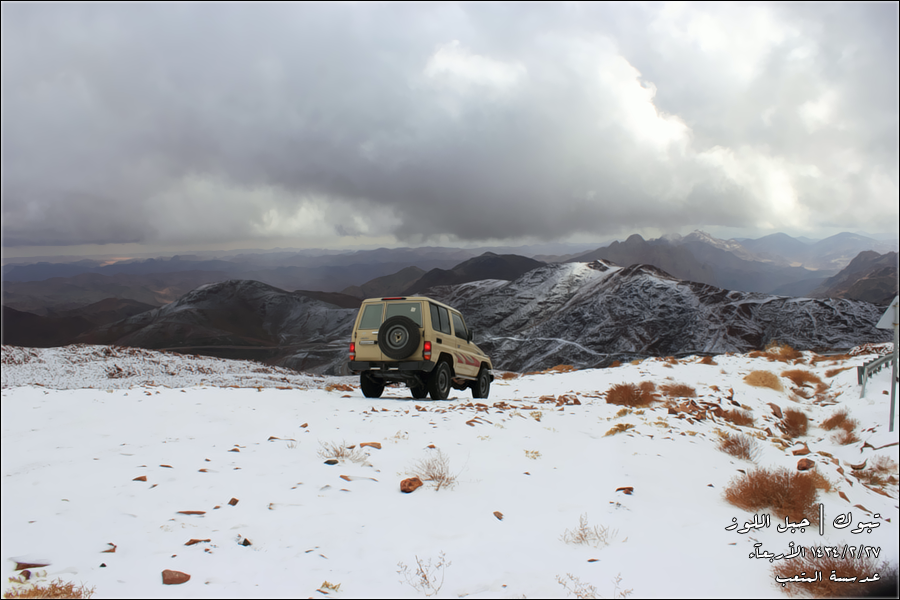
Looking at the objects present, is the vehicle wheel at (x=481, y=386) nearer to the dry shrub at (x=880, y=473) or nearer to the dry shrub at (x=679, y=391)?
the dry shrub at (x=679, y=391)

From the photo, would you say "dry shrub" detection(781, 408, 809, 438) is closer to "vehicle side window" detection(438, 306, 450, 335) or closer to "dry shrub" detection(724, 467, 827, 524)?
"dry shrub" detection(724, 467, 827, 524)

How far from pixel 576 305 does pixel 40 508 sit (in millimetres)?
114285

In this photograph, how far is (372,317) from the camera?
479 inches

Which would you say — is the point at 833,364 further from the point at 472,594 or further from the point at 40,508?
the point at 40,508

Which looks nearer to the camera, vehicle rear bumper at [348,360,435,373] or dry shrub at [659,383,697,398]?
vehicle rear bumper at [348,360,435,373]

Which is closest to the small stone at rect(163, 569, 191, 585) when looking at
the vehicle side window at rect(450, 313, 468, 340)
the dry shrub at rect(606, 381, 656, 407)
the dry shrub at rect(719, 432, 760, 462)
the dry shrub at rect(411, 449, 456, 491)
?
the dry shrub at rect(411, 449, 456, 491)

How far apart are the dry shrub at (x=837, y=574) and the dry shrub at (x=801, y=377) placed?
618 inches

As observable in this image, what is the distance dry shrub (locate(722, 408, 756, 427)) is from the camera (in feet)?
36.4

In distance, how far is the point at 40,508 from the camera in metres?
4.32

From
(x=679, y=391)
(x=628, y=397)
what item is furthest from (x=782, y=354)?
(x=628, y=397)

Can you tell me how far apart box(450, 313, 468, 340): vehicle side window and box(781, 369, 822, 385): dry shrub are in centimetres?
1307

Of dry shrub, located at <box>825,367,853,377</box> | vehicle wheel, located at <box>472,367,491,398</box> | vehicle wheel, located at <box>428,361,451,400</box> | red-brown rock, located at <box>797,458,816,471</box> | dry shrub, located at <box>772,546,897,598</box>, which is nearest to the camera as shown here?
dry shrub, located at <box>772,546,897,598</box>

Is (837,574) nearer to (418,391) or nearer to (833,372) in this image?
(418,391)

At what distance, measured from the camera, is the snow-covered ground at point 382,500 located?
3.66 m
